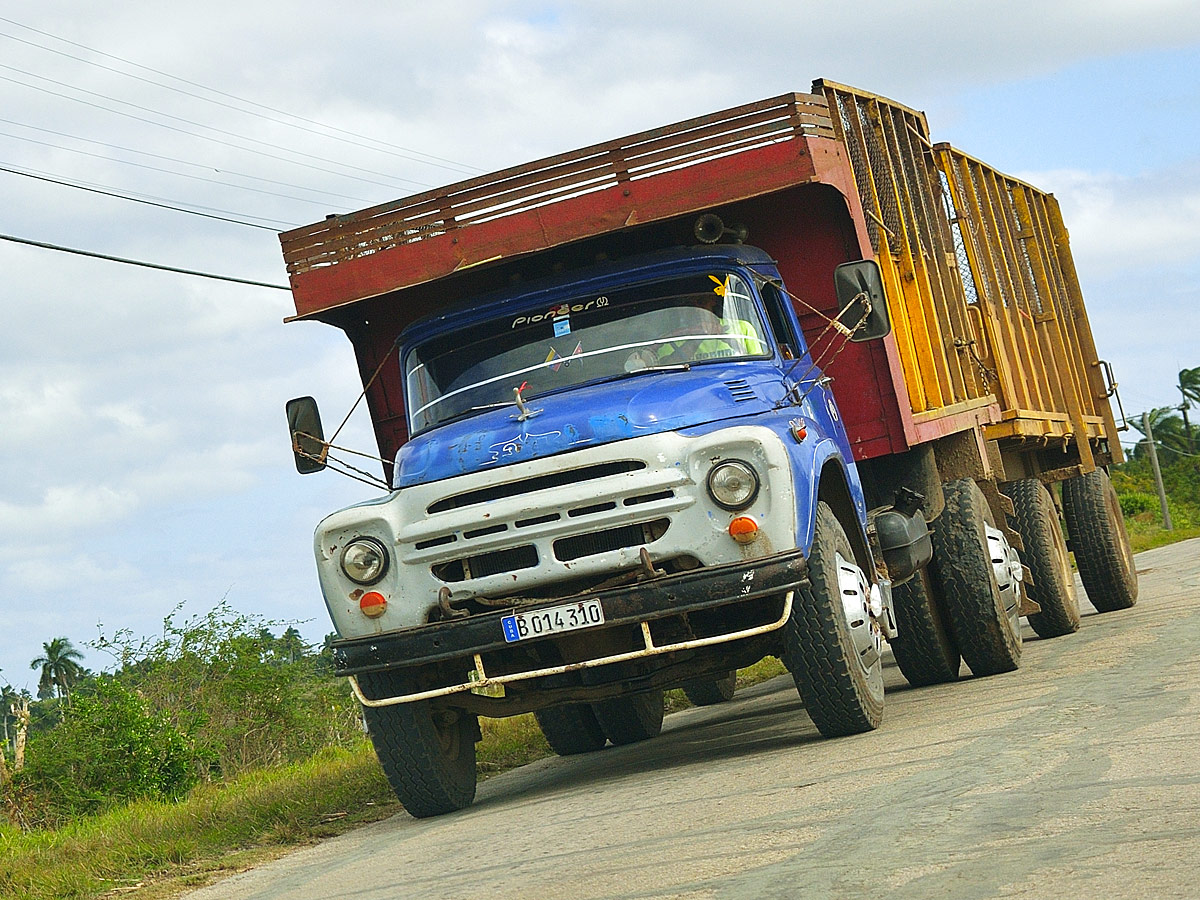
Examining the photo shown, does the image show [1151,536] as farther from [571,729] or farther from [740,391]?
[740,391]

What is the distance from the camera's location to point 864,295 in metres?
7.70

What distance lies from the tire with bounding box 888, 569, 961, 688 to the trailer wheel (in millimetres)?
2975

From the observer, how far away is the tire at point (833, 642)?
6.76 metres

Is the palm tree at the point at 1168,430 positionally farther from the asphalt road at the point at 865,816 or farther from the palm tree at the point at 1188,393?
the asphalt road at the point at 865,816

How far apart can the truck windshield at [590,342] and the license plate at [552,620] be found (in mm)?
1407

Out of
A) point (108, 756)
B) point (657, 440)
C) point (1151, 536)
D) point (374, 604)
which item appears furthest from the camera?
point (1151, 536)

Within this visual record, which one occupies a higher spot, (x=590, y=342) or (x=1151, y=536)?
(x=590, y=342)

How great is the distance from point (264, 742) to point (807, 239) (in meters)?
20.2

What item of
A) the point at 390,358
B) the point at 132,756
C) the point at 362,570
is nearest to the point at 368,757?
the point at 390,358

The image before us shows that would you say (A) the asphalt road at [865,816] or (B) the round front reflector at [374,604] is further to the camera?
(B) the round front reflector at [374,604]

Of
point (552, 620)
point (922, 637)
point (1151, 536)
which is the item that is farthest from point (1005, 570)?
point (1151, 536)

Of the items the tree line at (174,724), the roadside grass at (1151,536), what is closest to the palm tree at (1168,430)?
the roadside grass at (1151,536)

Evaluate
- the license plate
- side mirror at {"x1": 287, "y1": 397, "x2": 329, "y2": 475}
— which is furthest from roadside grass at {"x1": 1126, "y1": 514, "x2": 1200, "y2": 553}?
the license plate

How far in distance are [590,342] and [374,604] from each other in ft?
6.06
